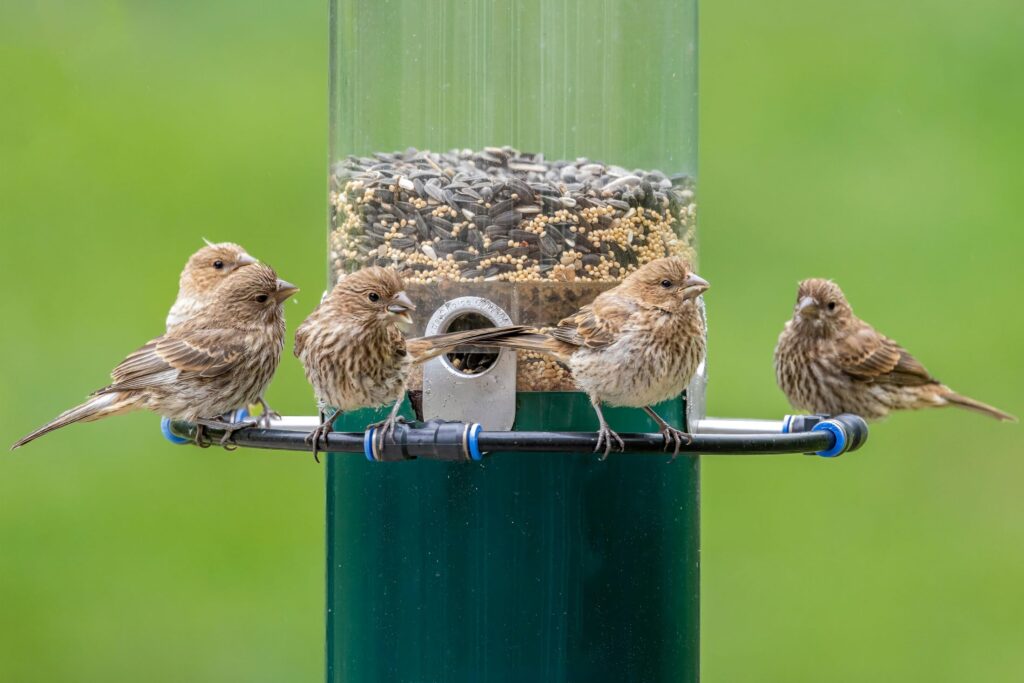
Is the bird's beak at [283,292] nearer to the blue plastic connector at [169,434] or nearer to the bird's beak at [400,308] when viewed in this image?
the blue plastic connector at [169,434]

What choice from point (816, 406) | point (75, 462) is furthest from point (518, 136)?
point (75, 462)

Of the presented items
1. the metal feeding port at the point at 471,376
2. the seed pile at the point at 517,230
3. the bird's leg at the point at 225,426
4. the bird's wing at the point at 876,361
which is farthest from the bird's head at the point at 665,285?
the bird's wing at the point at 876,361

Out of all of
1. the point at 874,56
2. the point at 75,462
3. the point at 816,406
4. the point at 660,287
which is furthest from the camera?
the point at 874,56

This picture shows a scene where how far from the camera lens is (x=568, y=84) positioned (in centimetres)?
593

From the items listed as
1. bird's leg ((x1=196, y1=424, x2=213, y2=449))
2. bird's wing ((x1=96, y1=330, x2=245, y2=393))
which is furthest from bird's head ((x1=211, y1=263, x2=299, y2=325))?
bird's leg ((x1=196, y1=424, x2=213, y2=449))

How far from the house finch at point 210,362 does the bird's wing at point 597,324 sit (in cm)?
150

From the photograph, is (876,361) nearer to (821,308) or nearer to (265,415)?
(821,308)

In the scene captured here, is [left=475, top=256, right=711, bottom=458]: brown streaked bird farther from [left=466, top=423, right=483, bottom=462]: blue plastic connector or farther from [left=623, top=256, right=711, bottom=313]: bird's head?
[left=466, top=423, right=483, bottom=462]: blue plastic connector

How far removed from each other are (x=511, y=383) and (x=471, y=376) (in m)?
0.15

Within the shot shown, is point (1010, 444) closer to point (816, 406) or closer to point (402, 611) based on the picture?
point (816, 406)

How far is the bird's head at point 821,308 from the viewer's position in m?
7.44

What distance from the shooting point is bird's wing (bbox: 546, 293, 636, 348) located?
18.7 ft

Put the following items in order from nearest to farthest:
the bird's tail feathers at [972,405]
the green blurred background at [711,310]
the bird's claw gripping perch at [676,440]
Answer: the bird's claw gripping perch at [676,440] < the bird's tail feathers at [972,405] < the green blurred background at [711,310]

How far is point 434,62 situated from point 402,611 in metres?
2.00
